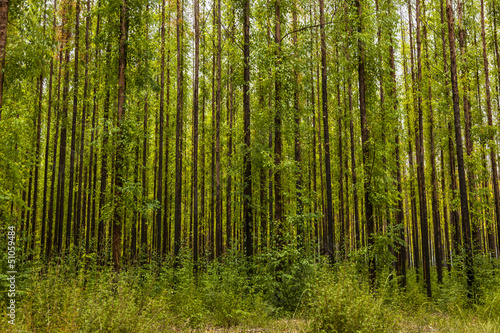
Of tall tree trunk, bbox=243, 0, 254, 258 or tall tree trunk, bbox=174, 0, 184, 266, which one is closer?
tall tree trunk, bbox=243, 0, 254, 258

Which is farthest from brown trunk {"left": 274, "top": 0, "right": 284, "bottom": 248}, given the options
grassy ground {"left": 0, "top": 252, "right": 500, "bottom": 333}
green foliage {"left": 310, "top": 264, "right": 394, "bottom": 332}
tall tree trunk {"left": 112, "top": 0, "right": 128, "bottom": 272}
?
green foliage {"left": 310, "top": 264, "right": 394, "bottom": 332}

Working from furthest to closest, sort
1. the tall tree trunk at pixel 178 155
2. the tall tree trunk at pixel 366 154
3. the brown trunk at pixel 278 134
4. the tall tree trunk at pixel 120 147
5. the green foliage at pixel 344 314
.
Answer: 1. the tall tree trunk at pixel 178 155
2. the brown trunk at pixel 278 134
3. the tall tree trunk at pixel 366 154
4. the tall tree trunk at pixel 120 147
5. the green foliage at pixel 344 314

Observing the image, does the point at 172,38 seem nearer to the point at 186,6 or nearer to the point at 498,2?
the point at 186,6

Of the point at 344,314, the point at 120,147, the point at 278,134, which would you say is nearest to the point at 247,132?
the point at 278,134

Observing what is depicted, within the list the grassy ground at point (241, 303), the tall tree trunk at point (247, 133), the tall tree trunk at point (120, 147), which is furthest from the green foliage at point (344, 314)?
the tall tree trunk at point (120, 147)

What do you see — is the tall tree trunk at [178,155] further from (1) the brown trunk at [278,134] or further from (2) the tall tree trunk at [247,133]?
(1) the brown trunk at [278,134]

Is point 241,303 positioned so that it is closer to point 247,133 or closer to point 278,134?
point 278,134

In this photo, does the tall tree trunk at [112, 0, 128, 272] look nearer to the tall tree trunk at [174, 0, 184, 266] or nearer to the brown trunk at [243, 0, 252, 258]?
the tall tree trunk at [174, 0, 184, 266]

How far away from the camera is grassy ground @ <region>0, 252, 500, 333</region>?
19.1ft

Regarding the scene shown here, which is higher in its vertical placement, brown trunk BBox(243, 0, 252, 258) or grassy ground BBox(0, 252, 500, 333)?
brown trunk BBox(243, 0, 252, 258)

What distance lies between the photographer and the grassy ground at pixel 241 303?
582 cm

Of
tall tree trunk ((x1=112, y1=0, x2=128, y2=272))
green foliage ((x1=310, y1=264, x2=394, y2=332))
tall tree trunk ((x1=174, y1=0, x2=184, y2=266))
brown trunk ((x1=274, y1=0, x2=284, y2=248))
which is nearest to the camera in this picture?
green foliage ((x1=310, y1=264, x2=394, y2=332))

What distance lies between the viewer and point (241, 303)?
33.0 ft

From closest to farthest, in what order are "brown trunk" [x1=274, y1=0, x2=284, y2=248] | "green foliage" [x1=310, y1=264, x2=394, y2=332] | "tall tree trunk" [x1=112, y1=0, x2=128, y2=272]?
"green foliage" [x1=310, y1=264, x2=394, y2=332]
"tall tree trunk" [x1=112, y1=0, x2=128, y2=272]
"brown trunk" [x1=274, y1=0, x2=284, y2=248]
